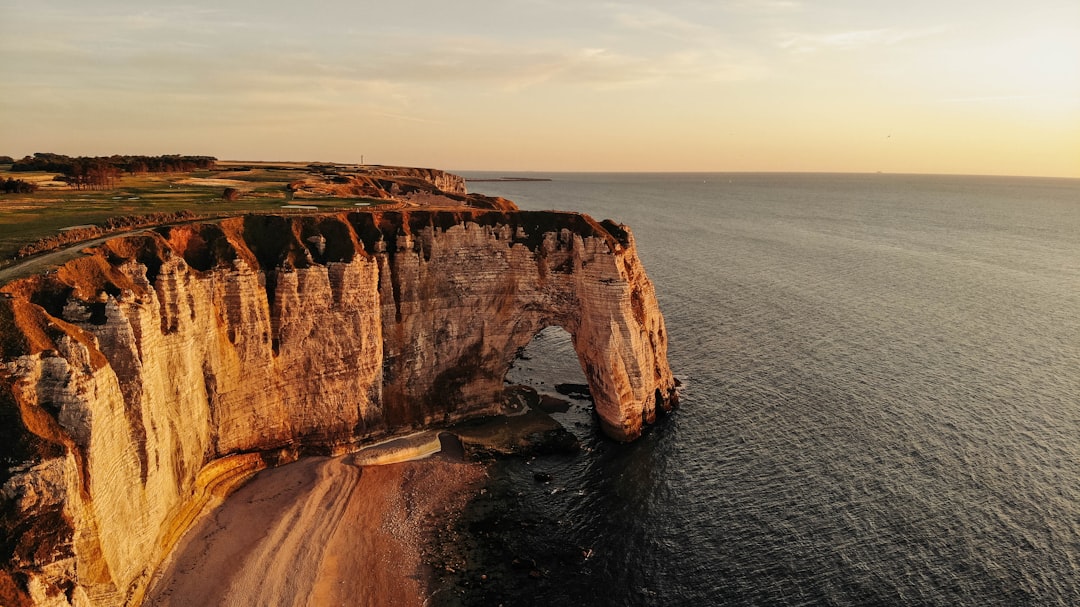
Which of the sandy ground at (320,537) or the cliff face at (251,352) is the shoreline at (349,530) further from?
the cliff face at (251,352)

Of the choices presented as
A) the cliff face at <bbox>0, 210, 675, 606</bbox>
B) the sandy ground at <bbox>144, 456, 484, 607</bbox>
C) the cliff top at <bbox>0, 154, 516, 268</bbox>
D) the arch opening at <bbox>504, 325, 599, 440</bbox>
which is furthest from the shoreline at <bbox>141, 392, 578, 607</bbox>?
the cliff top at <bbox>0, 154, 516, 268</bbox>

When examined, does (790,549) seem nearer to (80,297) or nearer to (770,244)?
(80,297)

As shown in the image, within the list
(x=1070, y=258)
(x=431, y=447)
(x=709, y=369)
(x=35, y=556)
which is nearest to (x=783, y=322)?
(x=709, y=369)

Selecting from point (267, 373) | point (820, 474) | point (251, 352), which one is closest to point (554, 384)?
point (820, 474)

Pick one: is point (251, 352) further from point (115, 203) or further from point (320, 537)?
point (115, 203)

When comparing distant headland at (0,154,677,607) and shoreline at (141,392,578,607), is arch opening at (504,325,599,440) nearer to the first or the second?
distant headland at (0,154,677,607)

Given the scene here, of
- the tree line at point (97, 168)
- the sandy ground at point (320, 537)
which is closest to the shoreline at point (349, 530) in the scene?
the sandy ground at point (320, 537)
